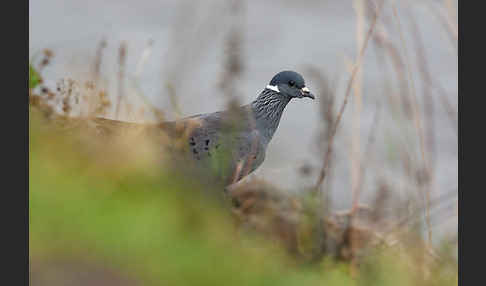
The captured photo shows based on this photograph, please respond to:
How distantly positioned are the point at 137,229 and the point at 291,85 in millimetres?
3260

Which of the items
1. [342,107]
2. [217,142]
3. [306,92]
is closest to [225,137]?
[217,142]

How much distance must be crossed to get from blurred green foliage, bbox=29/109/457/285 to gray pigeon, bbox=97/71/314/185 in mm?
807

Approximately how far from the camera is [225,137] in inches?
275

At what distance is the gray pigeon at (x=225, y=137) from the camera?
6504mm

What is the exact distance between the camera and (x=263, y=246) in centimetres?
586

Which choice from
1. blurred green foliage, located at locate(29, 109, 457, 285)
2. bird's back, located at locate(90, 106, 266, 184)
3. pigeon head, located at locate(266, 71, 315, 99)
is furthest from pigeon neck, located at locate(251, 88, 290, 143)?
blurred green foliage, located at locate(29, 109, 457, 285)

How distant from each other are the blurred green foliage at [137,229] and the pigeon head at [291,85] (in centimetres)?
222

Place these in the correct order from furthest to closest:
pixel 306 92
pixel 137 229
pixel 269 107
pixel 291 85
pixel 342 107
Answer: pixel 269 107 < pixel 291 85 < pixel 306 92 < pixel 342 107 < pixel 137 229

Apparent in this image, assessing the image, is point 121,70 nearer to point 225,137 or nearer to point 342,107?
point 225,137

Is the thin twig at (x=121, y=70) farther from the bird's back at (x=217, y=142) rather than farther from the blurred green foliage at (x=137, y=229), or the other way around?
the blurred green foliage at (x=137, y=229)

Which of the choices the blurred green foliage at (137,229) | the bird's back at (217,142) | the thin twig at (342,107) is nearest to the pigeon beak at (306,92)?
the bird's back at (217,142)

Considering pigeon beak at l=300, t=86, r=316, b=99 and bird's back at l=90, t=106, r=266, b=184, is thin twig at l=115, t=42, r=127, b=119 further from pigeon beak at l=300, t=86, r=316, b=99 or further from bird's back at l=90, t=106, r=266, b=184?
pigeon beak at l=300, t=86, r=316, b=99

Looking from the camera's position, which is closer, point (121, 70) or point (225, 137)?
point (121, 70)

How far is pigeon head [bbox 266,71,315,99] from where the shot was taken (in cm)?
762
